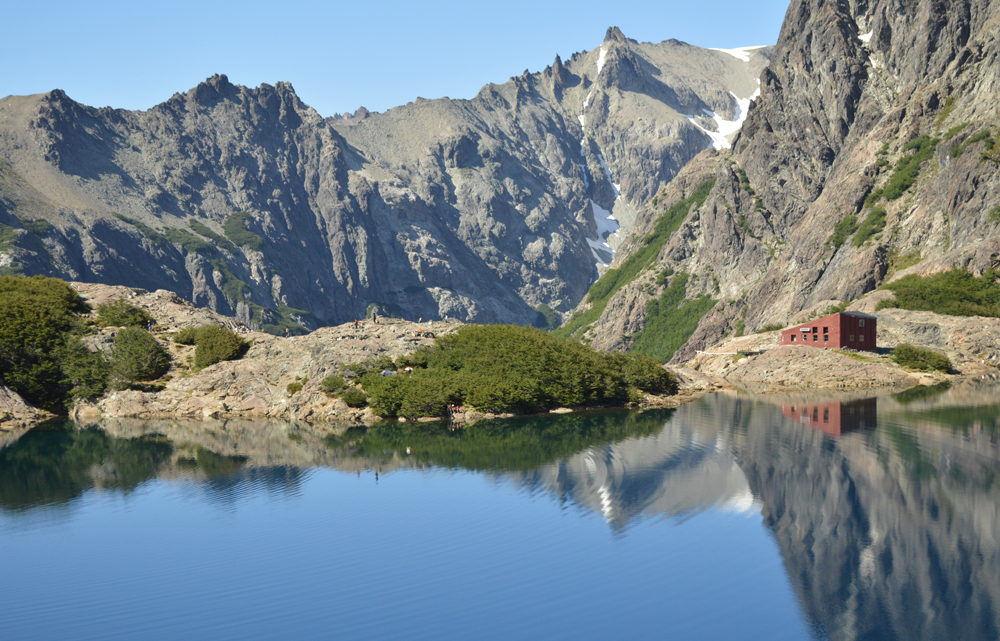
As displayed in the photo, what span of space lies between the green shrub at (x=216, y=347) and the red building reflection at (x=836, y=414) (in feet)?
214

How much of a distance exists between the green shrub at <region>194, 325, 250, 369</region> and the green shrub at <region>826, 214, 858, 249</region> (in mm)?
138618

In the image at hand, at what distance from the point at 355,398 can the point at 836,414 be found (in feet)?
164

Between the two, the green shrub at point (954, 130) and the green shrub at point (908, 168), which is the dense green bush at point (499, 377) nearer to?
the green shrub at point (908, 168)

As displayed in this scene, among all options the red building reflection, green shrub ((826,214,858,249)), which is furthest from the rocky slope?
green shrub ((826,214,858,249))

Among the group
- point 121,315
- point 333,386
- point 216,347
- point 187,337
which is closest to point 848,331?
point 333,386

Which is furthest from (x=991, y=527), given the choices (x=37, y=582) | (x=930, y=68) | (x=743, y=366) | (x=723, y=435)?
(x=930, y=68)

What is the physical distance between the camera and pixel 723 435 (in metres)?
67.8

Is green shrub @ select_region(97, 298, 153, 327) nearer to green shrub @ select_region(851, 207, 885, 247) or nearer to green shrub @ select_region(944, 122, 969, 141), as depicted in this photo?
green shrub @ select_region(851, 207, 885, 247)

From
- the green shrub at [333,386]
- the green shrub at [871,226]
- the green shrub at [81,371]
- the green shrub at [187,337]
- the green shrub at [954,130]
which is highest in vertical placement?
the green shrub at [954,130]

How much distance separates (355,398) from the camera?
87.8 metres

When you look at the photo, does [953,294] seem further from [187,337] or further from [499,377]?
[187,337]

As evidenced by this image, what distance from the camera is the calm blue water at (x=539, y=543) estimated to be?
2859 cm

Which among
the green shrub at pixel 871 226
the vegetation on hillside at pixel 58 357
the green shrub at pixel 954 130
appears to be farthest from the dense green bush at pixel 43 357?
the green shrub at pixel 954 130

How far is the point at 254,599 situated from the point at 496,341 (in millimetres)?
65878
